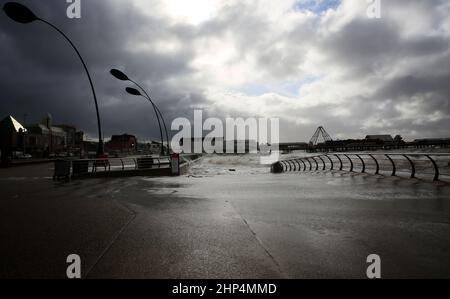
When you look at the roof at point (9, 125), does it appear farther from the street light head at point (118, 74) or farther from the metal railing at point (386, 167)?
the metal railing at point (386, 167)

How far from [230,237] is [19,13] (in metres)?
19.3

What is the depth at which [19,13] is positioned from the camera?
1667cm

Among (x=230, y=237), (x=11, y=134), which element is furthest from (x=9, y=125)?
(x=230, y=237)

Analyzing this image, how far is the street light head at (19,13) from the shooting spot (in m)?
16.0

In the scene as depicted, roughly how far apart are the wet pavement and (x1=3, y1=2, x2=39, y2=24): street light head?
1332cm

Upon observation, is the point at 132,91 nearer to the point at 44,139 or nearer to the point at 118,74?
the point at 118,74

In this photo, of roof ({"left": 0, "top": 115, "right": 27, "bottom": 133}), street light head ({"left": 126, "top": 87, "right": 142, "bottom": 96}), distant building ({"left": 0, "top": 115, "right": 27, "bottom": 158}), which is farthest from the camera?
roof ({"left": 0, "top": 115, "right": 27, "bottom": 133})

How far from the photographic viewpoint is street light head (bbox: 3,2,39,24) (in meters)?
16.0

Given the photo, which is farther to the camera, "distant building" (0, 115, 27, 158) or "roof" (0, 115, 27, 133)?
"roof" (0, 115, 27, 133)

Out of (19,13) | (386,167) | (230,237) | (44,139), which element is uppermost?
(19,13)

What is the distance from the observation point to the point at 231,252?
4184mm

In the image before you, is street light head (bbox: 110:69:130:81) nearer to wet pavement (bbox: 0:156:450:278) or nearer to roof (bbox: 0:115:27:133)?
wet pavement (bbox: 0:156:450:278)

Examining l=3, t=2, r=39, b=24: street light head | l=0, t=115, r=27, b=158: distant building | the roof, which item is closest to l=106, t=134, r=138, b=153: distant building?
l=0, t=115, r=27, b=158: distant building
